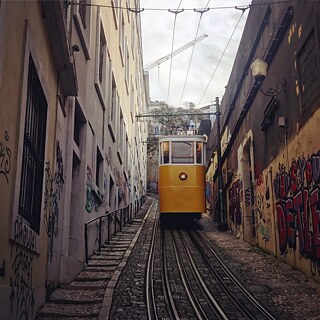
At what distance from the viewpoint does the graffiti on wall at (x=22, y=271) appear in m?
4.59

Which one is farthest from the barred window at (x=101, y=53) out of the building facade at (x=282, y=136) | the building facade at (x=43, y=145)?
the building facade at (x=282, y=136)

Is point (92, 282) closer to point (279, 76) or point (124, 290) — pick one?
point (124, 290)

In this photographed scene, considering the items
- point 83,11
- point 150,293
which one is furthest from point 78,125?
point 150,293

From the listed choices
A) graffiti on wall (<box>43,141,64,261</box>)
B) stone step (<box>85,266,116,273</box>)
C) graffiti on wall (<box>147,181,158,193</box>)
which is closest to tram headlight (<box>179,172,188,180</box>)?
stone step (<box>85,266,116,273</box>)

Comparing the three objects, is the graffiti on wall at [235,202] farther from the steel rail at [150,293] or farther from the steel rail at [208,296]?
the steel rail at [150,293]

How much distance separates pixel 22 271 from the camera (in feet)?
16.4

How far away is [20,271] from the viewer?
4.91 m

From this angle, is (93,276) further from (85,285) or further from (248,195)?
(248,195)

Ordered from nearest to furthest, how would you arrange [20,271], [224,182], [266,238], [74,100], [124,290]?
[20,271]
[124,290]
[74,100]
[266,238]
[224,182]

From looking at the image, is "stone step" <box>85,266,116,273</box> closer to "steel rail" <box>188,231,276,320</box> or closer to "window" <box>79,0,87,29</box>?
"steel rail" <box>188,231,276,320</box>

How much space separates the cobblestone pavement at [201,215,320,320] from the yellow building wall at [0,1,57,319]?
3261 millimetres

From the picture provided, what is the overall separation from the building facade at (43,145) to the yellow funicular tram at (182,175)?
5659 millimetres

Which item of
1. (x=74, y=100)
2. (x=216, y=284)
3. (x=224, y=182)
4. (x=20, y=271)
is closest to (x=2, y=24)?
(x=20, y=271)

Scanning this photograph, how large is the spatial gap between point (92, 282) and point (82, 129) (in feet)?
11.1
